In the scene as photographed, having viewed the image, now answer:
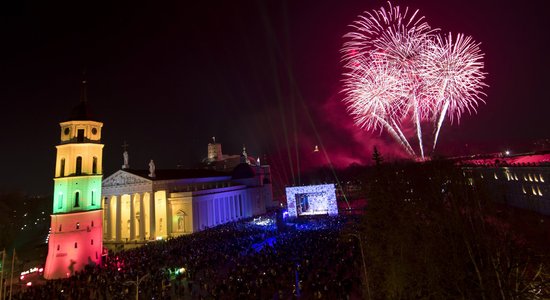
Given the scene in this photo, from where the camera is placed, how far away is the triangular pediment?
146ft

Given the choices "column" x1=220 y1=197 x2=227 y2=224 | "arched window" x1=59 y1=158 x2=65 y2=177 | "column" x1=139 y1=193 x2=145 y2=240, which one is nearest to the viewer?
"arched window" x1=59 y1=158 x2=65 y2=177

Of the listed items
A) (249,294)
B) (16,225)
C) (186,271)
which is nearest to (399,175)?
(249,294)

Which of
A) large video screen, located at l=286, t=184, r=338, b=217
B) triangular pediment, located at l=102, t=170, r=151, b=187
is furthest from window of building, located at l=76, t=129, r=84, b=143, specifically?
large video screen, located at l=286, t=184, r=338, b=217

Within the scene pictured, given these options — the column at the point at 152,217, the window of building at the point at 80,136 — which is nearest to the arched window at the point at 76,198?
the window of building at the point at 80,136

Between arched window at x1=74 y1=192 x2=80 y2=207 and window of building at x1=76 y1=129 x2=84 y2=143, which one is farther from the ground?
window of building at x1=76 y1=129 x2=84 y2=143

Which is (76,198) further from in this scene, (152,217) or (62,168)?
(152,217)

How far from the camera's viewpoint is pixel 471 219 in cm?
1259

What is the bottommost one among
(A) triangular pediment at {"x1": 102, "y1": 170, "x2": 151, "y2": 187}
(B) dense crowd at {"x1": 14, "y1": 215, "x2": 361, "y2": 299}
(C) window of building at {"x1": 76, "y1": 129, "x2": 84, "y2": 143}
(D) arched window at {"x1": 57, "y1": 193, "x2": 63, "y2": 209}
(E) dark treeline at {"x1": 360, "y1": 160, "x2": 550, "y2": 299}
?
(B) dense crowd at {"x1": 14, "y1": 215, "x2": 361, "y2": 299}

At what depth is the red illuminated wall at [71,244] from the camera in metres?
27.2

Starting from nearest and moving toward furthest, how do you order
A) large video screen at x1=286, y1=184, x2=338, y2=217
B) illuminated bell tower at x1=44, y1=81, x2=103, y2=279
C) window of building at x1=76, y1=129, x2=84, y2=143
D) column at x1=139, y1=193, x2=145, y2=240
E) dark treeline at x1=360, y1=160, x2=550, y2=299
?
dark treeline at x1=360, y1=160, x2=550, y2=299 → illuminated bell tower at x1=44, y1=81, x2=103, y2=279 → window of building at x1=76, y1=129, x2=84, y2=143 → column at x1=139, y1=193, x2=145, y2=240 → large video screen at x1=286, y1=184, x2=338, y2=217

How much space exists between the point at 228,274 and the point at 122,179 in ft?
109

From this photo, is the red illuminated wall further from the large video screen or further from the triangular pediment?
the large video screen

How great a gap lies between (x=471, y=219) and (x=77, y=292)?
72.2ft

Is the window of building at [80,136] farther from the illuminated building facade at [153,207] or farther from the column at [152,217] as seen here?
the column at [152,217]
